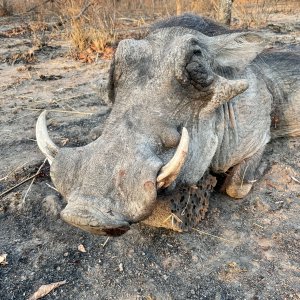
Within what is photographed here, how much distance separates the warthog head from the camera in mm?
1833

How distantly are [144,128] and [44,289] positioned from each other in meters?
0.92

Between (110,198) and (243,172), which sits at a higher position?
(110,198)

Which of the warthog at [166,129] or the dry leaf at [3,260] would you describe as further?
the dry leaf at [3,260]

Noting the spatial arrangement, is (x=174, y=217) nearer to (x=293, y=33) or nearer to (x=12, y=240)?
(x=12, y=240)

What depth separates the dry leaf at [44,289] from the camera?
6.68 feet

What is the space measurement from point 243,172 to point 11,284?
162cm

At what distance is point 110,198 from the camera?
1834 millimetres

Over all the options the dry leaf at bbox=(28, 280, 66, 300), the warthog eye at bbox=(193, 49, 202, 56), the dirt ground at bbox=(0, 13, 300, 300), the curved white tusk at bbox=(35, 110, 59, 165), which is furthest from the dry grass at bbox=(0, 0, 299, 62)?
the dry leaf at bbox=(28, 280, 66, 300)

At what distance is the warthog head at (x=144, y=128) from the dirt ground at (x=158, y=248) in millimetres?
363

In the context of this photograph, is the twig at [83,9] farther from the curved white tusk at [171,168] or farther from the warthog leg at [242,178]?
the curved white tusk at [171,168]

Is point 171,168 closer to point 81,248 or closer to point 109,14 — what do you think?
point 81,248

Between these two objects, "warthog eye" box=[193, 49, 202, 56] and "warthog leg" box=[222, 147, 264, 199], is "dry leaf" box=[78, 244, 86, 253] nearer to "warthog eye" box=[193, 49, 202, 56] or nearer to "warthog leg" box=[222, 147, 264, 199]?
"warthog leg" box=[222, 147, 264, 199]

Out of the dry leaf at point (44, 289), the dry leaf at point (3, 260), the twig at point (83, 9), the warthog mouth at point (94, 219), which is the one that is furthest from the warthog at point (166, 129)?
the twig at point (83, 9)

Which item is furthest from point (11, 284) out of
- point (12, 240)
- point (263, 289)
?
point (263, 289)
